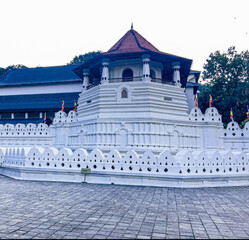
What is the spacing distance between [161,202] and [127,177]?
3111 millimetres

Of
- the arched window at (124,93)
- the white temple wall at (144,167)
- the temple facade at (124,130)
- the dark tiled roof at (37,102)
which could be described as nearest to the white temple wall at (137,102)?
the temple facade at (124,130)

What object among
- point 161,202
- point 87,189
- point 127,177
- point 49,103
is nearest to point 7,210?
point 87,189

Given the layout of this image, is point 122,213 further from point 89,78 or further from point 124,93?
point 89,78

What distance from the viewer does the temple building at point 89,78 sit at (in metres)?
18.5

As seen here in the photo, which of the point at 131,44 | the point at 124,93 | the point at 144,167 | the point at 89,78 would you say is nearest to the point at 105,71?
the point at 124,93

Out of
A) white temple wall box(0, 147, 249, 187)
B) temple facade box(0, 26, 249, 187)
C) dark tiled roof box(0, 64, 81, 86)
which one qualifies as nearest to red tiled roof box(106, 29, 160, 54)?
temple facade box(0, 26, 249, 187)

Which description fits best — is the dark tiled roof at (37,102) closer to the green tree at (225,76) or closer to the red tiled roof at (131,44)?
the red tiled roof at (131,44)

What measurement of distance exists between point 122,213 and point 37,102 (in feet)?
86.1

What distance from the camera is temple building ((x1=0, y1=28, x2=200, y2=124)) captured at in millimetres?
18484

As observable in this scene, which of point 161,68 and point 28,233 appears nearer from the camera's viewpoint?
point 28,233

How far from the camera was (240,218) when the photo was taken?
17.3 feet

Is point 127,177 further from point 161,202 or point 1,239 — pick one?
point 1,239

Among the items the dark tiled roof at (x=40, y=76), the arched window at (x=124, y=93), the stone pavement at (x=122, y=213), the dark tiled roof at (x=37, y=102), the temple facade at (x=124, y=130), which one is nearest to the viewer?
the stone pavement at (x=122, y=213)

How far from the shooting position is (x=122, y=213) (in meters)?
5.55
